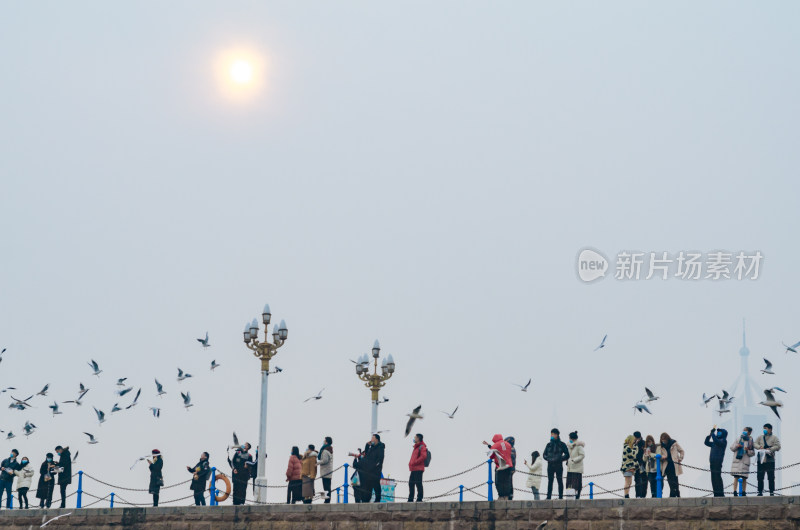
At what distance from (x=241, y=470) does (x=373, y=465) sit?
3.43 m

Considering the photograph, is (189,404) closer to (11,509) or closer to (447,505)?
(11,509)

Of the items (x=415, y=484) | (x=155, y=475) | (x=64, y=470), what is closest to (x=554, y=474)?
(x=415, y=484)

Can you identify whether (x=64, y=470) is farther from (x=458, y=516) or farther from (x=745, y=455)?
(x=745, y=455)

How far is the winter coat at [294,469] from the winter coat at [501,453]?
4393 mm

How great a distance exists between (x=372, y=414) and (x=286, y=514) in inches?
273

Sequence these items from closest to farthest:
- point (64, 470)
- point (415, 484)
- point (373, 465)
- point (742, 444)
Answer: point (742, 444) → point (415, 484) → point (373, 465) → point (64, 470)

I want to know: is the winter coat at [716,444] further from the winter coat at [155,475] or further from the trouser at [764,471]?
the winter coat at [155,475]

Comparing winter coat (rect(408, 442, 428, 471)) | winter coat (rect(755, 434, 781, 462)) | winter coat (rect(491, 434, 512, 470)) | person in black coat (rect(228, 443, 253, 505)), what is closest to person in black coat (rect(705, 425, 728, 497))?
winter coat (rect(755, 434, 781, 462))

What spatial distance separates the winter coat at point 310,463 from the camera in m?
24.6

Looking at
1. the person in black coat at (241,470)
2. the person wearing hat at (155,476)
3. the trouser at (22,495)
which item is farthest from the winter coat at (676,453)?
the trouser at (22,495)

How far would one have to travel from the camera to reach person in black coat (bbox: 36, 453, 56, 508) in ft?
89.5

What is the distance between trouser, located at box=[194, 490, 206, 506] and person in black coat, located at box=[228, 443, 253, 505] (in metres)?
0.66

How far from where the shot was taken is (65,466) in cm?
2695

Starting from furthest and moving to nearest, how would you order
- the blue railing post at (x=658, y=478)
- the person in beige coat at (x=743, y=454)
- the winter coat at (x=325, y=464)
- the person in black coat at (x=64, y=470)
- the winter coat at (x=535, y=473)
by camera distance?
the person in black coat at (x=64, y=470), the winter coat at (x=325, y=464), the winter coat at (x=535, y=473), the blue railing post at (x=658, y=478), the person in beige coat at (x=743, y=454)
